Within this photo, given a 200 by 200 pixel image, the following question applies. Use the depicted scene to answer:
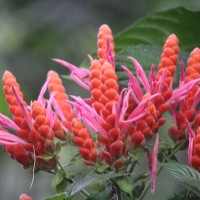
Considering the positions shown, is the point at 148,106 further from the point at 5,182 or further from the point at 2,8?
the point at 5,182

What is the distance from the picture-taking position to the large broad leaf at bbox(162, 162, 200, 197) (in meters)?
1.10

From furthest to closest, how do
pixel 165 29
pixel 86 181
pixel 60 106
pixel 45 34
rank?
pixel 45 34, pixel 165 29, pixel 60 106, pixel 86 181

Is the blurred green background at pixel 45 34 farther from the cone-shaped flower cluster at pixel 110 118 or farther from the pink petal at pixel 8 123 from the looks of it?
the pink petal at pixel 8 123

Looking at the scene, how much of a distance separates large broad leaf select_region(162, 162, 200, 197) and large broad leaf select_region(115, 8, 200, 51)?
0.50 metres

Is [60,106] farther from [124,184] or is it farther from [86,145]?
[124,184]

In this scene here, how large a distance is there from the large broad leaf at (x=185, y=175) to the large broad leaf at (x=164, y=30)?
503mm

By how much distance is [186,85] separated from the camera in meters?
1.25

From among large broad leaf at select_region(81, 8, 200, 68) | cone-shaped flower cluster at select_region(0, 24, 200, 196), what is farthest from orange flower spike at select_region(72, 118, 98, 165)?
large broad leaf at select_region(81, 8, 200, 68)

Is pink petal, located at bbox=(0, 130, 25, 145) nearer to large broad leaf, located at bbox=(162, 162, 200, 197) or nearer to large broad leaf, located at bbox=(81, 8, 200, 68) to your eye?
large broad leaf, located at bbox=(162, 162, 200, 197)

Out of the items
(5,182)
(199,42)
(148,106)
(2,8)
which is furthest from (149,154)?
(5,182)

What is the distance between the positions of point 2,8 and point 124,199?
106 inches

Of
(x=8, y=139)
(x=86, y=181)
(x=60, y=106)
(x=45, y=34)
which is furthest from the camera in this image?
(x=45, y=34)

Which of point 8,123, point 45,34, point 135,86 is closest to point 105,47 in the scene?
point 135,86

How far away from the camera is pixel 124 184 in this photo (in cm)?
114
